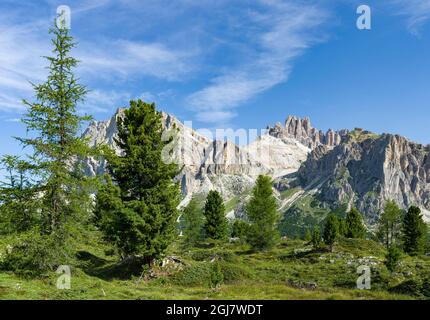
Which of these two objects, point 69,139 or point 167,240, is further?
point 167,240

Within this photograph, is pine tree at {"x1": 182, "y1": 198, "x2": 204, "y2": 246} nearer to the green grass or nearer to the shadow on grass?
the green grass

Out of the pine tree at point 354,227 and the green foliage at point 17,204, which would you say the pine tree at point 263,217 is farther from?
the green foliage at point 17,204

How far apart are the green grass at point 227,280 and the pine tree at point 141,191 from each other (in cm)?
234

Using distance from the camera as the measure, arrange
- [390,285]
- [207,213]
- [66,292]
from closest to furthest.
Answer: [66,292] < [390,285] < [207,213]

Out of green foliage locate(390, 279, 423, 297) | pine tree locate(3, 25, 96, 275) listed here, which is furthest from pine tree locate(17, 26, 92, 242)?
green foliage locate(390, 279, 423, 297)

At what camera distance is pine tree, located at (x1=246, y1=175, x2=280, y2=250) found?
57.7m

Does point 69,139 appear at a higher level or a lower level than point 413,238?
higher

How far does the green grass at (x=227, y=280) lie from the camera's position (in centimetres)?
1986

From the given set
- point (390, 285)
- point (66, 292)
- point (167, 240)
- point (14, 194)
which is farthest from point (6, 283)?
point (390, 285)

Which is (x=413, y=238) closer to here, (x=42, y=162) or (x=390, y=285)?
(x=390, y=285)

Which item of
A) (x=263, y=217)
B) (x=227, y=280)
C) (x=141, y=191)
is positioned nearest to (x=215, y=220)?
(x=263, y=217)
